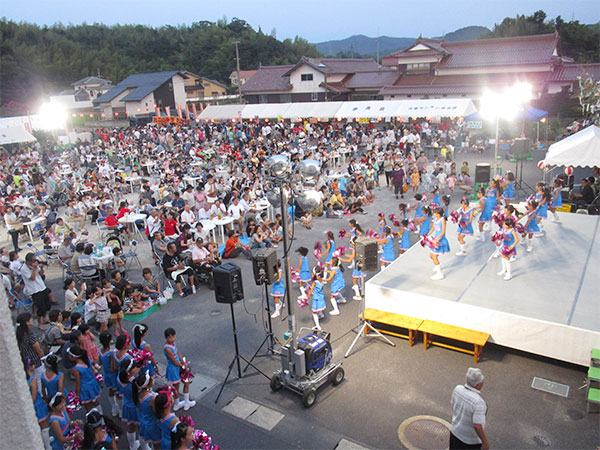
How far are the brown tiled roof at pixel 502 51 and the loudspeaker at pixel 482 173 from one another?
1963 cm

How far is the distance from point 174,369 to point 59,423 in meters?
1.45

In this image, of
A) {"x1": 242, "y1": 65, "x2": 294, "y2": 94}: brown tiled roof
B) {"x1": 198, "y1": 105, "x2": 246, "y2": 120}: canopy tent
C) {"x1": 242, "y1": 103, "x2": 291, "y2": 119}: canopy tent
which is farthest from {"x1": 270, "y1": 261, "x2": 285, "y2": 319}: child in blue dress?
{"x1": 242, "y1": 65, "x2": 294, "y2": 94}: brown tiled roof

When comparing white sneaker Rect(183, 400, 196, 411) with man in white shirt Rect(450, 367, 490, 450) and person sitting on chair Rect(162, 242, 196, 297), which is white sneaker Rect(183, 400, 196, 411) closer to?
man in white shirt Rect(450, 367, 490, 450)

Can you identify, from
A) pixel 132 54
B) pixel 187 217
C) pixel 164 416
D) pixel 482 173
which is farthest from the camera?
pixel 132 54

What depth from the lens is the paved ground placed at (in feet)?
17.0

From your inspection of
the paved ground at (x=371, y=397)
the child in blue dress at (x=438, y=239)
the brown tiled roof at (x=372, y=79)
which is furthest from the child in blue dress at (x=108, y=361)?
the brown tiled roof at (x=372, y=79)

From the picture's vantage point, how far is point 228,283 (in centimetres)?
598

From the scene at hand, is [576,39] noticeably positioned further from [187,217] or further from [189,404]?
[189,404]

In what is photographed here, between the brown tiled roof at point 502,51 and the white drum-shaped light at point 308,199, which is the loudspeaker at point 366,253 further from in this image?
the brown tiled roof at point 502,51

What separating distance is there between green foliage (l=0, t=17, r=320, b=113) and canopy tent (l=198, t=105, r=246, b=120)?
1266 inches

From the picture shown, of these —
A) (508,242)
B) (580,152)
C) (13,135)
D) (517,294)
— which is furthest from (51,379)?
(13,135)

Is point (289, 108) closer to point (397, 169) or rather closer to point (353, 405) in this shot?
point (397, 169)

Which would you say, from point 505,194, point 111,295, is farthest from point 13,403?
point 505,194

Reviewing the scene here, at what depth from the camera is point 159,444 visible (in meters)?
4.78
